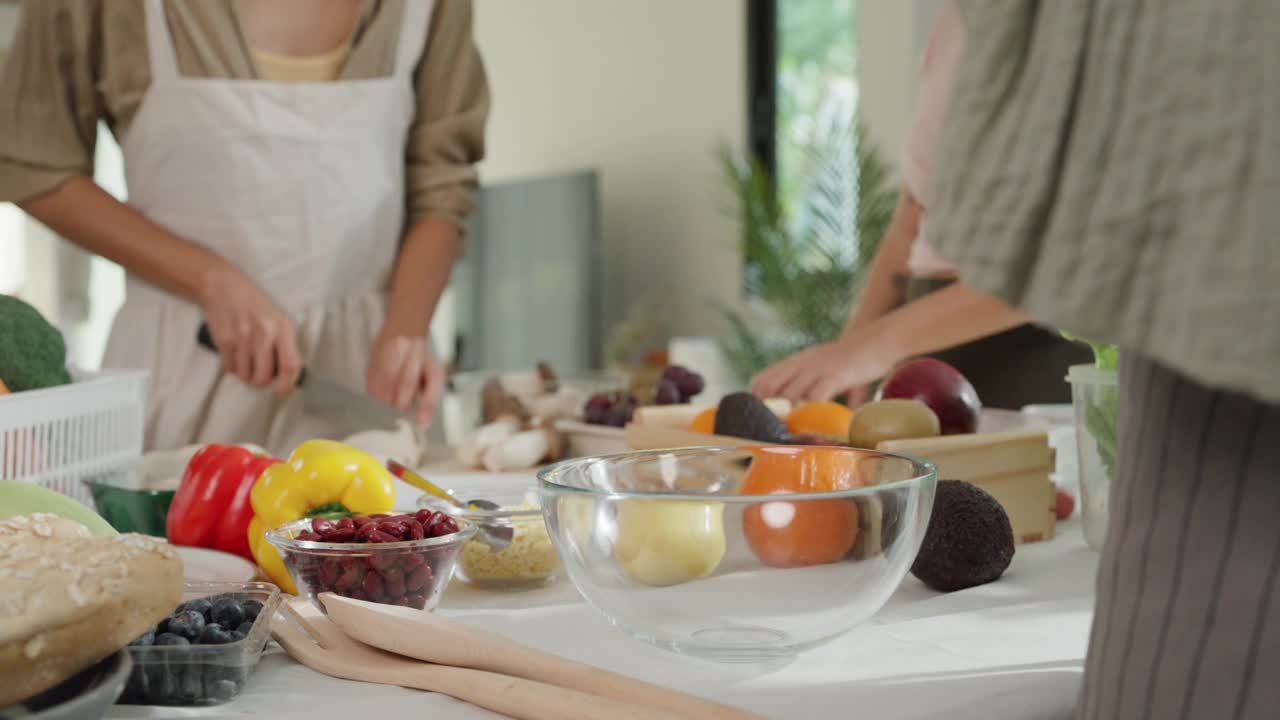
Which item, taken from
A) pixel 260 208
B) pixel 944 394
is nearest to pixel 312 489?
pixel 944 394

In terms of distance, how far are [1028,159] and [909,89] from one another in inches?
159

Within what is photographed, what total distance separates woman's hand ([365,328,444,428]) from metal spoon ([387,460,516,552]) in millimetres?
675

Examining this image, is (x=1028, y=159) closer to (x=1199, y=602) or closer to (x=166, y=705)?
(x=1199, y=602)

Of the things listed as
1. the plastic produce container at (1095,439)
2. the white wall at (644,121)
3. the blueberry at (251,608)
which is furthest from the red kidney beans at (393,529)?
the white wall at (644,121)

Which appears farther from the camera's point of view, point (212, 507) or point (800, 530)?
point (212, 507)

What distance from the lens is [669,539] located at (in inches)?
23.2

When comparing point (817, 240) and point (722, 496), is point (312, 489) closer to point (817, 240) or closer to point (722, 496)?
point (722, 496)

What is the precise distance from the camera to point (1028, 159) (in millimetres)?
390

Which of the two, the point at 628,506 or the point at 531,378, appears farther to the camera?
the point at 531,378

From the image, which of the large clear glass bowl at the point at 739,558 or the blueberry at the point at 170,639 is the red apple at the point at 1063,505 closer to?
the large clear glass bowl at the point at 739,558

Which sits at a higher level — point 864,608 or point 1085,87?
point 1085,87

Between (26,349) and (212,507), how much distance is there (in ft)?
0.69

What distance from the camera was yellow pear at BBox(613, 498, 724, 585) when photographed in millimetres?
588

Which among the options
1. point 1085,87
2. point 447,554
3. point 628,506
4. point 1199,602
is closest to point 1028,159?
point 1085,87
